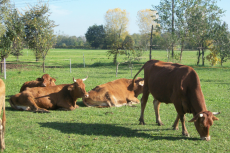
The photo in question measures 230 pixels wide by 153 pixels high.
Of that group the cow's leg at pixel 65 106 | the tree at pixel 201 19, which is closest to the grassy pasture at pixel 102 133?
the cow's leg at pixel 65 106

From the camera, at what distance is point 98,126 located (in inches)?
283

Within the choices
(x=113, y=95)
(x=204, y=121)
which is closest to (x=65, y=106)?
(x=113, y=95)

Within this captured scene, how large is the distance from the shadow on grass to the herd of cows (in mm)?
849

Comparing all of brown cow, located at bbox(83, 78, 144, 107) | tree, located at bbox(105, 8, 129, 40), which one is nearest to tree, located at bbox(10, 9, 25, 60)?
brown cow, located at bbox(83, 78, 144, 107)

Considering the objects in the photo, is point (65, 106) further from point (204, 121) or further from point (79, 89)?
point (204, 121)

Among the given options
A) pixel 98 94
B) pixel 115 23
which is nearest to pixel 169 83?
pixel 98 94

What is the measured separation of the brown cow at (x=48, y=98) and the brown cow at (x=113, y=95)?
779mm

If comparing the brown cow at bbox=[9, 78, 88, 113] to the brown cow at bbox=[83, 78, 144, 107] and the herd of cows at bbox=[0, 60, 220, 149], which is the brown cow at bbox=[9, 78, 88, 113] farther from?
the brown cow at bbox=[83, 78, 144, 107]

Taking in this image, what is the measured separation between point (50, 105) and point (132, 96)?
3662 mm

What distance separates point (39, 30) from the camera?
2388 centimetres

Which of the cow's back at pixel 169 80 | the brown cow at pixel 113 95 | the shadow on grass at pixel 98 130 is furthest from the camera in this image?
the brown cow at pixel 113 95

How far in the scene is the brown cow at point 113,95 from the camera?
996cm

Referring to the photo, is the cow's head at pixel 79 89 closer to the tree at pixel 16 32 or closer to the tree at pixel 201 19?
the tree at pixel 16 32

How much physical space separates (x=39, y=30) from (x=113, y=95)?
1658 cm
